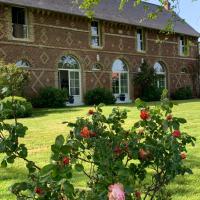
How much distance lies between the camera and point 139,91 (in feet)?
101

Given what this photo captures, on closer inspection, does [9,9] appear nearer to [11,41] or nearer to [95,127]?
[11,41]

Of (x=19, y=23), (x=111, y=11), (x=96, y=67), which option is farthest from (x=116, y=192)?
(x=111, y=11)

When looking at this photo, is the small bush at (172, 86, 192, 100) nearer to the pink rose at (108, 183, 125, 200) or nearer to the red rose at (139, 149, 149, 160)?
the red rose at (139, 149, 149, 160)

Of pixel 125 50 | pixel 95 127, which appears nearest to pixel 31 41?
pixel 125 50

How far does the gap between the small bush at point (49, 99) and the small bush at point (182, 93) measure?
41.7 feet

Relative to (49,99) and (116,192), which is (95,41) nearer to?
(49,99)

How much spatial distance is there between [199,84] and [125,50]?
403 inches

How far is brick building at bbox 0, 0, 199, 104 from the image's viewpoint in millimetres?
23406

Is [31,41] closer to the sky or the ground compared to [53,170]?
closer to the sky

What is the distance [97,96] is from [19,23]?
6119 mm

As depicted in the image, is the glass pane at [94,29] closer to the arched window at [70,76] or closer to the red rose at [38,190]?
the arched window at [70,76]

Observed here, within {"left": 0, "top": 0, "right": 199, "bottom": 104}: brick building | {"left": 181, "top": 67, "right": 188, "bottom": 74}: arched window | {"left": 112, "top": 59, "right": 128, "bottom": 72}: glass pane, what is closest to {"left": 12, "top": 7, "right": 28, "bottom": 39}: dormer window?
{"left": 0, "top": 0, "right": 199, "bottom": 104}: brick building

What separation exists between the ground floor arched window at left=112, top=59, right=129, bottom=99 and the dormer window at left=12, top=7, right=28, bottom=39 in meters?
7.55

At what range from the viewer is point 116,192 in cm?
227
